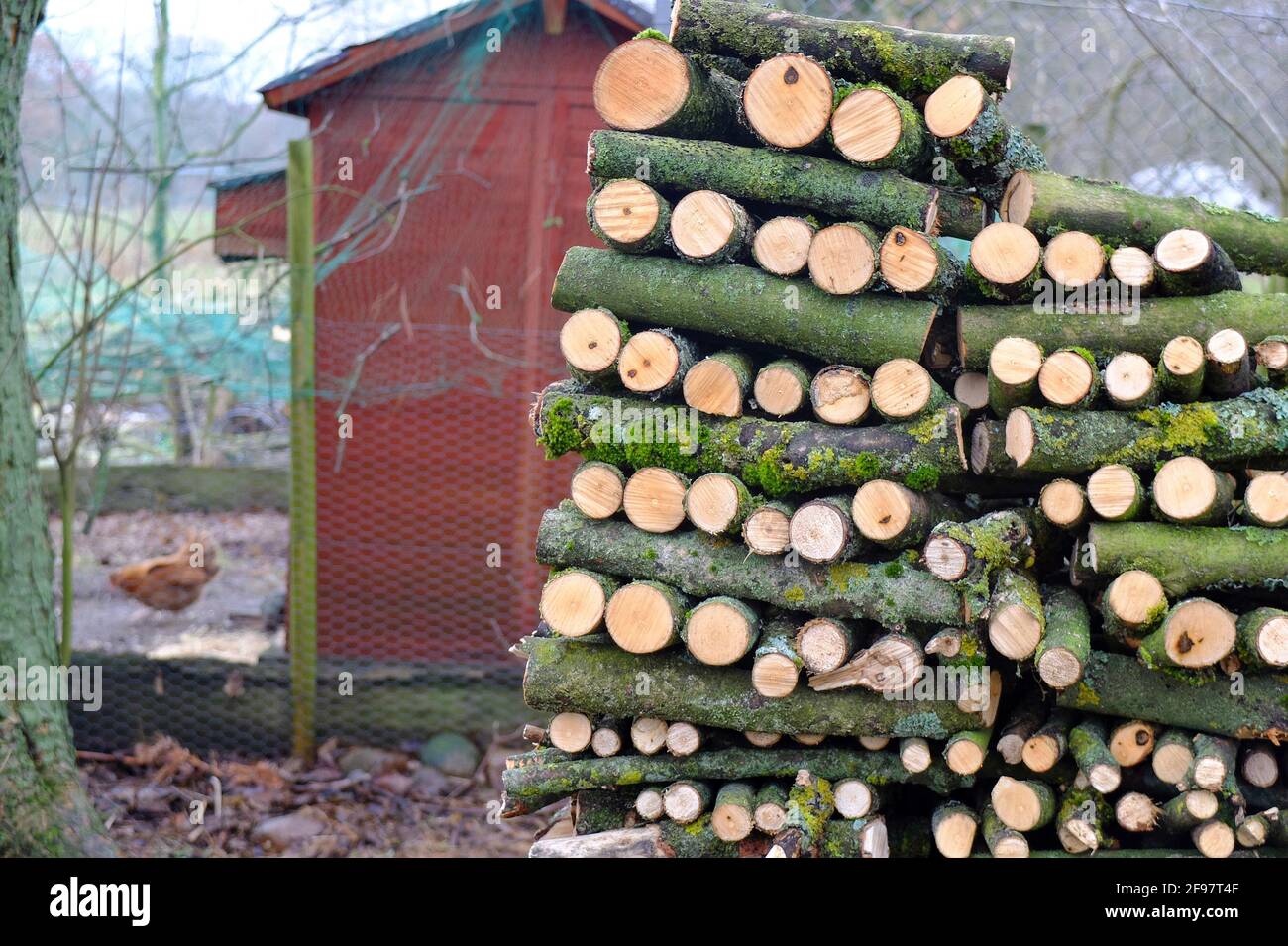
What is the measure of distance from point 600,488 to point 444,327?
286 centimetres

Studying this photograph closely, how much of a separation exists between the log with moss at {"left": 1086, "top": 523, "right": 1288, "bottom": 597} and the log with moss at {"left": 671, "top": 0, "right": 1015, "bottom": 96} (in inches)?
53.0

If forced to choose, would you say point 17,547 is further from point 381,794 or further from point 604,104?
point 604,104

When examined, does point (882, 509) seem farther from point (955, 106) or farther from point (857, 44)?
point (857, 44)

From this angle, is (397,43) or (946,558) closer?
(946,558)

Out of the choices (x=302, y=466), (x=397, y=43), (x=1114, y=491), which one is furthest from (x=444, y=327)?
(x=1114, y=491)

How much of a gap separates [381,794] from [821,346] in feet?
11.4

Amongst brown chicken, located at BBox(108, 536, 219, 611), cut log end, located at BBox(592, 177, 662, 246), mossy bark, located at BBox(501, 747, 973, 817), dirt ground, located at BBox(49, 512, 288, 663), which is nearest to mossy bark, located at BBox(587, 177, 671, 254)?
cut log end, located at BBox(592, 177, 662, 246)

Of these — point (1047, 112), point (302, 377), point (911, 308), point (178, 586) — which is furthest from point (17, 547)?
point (1047, 112)

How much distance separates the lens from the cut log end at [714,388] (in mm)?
3189

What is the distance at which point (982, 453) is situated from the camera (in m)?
3.22

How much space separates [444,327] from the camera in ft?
19.1

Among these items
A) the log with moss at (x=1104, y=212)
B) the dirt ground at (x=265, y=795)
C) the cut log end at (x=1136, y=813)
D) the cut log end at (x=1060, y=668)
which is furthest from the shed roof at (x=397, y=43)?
the cut log end at (x=1136, y=813)

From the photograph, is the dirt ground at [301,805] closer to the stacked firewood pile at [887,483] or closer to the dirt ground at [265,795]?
the dirt ground at [265,795]

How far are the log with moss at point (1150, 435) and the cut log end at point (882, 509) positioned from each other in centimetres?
35
